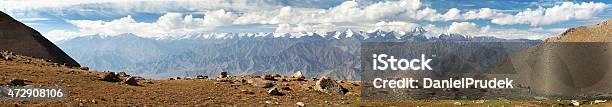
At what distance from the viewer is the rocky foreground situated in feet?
186

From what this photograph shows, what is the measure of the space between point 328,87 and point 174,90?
17.3m

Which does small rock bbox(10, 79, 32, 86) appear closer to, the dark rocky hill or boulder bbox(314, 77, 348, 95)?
boulder bbox(314, 77, 348, 95)

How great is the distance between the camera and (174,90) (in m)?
66.2

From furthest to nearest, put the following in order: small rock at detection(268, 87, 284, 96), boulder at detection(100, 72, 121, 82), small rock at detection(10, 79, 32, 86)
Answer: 1. small rock at detection(268, 87, 284, 96)
2. boulder at detection(100, 72, 121, 82)
3. small rock at detection(10, 79, 32, 86)

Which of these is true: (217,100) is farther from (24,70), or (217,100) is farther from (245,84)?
(24,70)

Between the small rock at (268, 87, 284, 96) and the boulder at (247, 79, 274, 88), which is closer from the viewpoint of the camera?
the small rock at (268, 87, 284, 96)

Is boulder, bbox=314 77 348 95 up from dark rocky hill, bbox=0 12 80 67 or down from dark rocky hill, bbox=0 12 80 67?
down

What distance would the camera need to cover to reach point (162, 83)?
237ft

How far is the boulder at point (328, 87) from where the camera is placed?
72750mm

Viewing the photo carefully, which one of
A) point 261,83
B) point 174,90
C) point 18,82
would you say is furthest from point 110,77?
point 261,83

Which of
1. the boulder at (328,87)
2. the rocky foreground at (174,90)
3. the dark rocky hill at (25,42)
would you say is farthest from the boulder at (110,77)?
the dark rocky hill at (25,42)

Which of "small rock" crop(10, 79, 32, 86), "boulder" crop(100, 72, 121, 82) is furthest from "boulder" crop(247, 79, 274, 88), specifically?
"small rock" crop(10, 79, 32, 86)

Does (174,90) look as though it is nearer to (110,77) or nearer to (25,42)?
(110,77)

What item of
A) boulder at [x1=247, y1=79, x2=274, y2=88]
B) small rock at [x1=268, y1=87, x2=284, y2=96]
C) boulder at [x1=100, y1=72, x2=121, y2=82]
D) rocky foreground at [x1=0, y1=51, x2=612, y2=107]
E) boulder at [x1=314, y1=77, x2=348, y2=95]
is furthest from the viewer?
boulder at [x1=247, y1=79, x2=274, y2=88]
